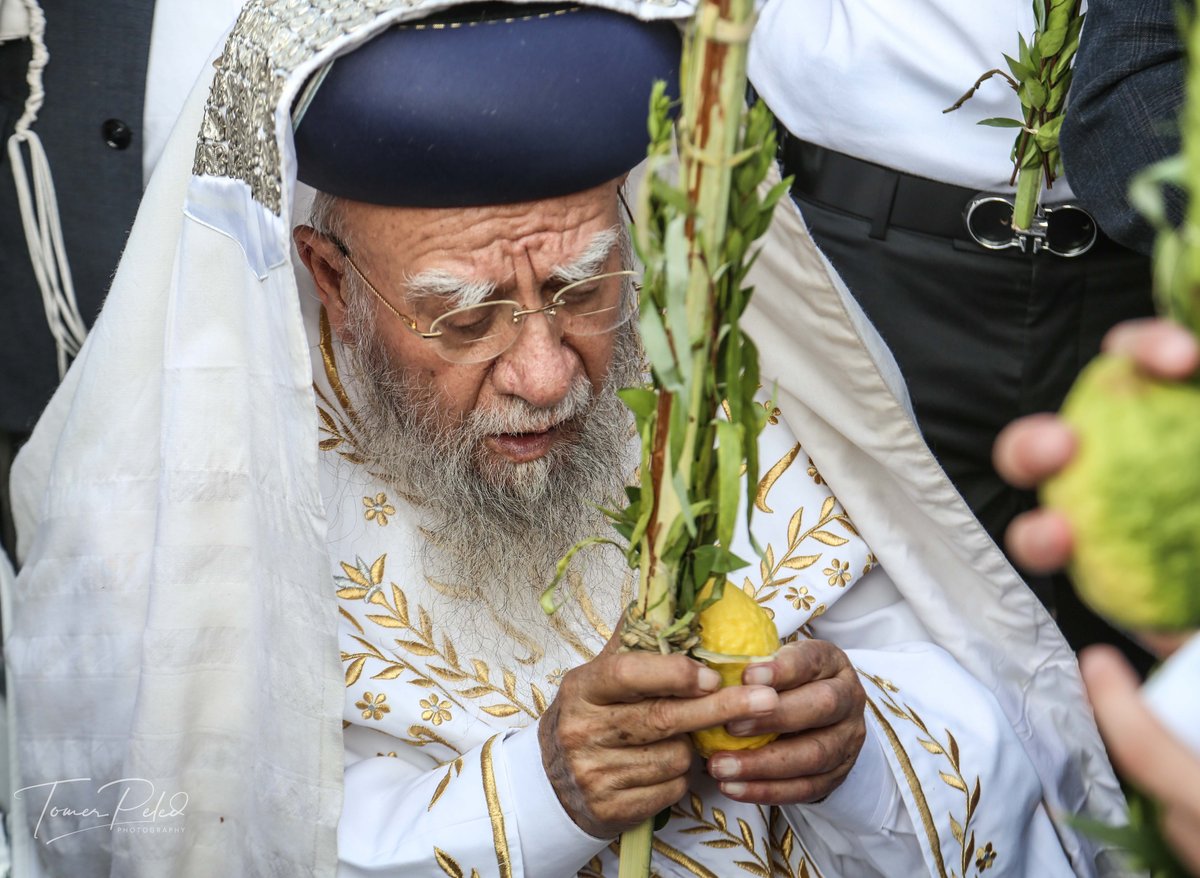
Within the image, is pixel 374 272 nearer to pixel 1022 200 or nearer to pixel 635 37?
pixel 635 37

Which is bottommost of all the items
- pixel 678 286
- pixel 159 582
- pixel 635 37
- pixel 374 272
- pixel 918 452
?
pixel 159 582

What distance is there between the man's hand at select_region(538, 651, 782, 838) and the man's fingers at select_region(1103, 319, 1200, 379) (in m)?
0.96

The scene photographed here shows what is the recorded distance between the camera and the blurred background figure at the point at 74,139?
9.04 feet

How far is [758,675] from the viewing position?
1.71m

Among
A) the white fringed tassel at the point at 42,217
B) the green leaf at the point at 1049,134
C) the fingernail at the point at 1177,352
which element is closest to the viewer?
the fingernail at the point at 1177,352

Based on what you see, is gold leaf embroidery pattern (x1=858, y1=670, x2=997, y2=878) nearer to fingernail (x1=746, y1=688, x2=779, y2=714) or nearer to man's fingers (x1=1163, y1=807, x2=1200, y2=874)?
fingernail (x1=746, y1=688, x2=779, y2=714)

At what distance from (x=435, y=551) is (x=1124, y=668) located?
169cm

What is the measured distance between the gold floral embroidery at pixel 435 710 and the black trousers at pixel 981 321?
1.47m

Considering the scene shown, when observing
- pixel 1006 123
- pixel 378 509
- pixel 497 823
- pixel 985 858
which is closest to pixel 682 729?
pixel 497 823

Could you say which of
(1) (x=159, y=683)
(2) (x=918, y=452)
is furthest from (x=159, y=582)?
(2) (x=918, y=452)

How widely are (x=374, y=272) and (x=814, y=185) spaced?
1.31 meters

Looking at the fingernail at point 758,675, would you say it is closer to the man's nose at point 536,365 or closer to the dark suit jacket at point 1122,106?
the man's nose at point 536,365

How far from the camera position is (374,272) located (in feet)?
7.34

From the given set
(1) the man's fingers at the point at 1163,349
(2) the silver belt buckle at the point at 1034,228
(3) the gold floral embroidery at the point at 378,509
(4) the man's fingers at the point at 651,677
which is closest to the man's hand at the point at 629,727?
(4) the man's fingers at the point at 651,677
